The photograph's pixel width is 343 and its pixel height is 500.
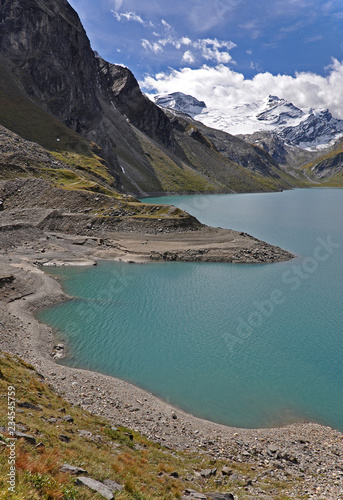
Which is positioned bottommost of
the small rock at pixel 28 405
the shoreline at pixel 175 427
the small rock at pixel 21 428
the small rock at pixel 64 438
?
the shoreline at pixel 175 427

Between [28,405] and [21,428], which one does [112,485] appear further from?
[28,405]

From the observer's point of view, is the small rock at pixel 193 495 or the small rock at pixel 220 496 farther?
the small rock at pixel 220 496

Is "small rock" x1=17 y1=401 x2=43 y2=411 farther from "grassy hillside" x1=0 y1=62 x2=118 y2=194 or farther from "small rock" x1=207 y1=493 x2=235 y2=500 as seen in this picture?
"grassy hillside" x1=0 y1=62 x2=118 y2=194

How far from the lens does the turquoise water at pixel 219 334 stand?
25047 millimetres

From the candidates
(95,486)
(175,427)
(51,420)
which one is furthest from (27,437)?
(175,427)

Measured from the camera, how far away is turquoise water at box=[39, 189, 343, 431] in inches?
986

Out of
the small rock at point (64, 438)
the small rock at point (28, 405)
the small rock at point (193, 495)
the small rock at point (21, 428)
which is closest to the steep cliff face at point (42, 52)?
the small rock at point (28, 405)

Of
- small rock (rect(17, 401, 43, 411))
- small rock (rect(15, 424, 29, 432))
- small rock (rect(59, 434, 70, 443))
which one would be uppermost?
small rock (rect(15, 424, 29, 432))

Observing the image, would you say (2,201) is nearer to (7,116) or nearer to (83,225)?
(83,225)

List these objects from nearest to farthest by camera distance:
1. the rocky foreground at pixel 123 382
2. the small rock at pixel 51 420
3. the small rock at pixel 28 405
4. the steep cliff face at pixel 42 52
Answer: the small rock at pixel 51 420 < the small rock at pixel 28 405 < the rocky foreground at pixel 123 382 < the steep cliff face at pixel 42 52

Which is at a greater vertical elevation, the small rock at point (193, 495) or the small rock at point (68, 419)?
the small rock at point (193, 495)

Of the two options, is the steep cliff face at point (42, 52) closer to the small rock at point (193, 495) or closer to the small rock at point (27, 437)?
the small rock at point (27, 437)

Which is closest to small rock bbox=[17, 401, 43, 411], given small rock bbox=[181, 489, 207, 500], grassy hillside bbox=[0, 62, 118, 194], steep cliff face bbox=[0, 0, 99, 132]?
small rock bbox=[181, 489, 207, 500]

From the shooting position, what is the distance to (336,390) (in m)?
26.1
